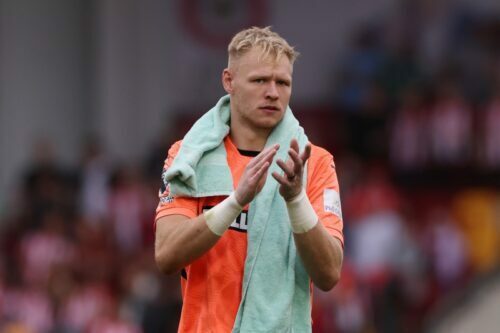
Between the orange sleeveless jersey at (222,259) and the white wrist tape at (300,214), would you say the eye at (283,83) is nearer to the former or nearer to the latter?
the orange sleeveless jersey at (222,259)

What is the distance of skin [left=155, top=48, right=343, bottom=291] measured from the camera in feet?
16.0

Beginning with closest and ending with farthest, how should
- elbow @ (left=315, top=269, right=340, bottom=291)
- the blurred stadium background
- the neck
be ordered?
elbow @ (left=315, top=269, right=340, bottom=291)
the neck
the blurred stadium background

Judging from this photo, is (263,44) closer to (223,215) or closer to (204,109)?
(223,215)

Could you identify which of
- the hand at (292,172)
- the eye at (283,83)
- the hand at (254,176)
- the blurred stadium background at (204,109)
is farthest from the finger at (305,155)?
the blurred stadium background at (204,109)

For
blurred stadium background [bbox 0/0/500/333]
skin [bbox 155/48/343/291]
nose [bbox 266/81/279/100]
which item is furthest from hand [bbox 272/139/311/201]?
blurred stadium background [bbox 0/0/500/333]

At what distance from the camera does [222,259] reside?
517 centimetres

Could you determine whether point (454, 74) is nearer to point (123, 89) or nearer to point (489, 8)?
point (489, 8)

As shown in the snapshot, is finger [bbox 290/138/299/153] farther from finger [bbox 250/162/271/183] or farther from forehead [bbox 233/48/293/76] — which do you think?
forehead [bbox 233/48/293/76]

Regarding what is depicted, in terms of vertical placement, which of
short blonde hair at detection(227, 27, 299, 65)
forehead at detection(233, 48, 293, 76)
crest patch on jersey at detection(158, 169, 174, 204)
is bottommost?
crest patch on jersey at detection(158, 169, 174, 204)

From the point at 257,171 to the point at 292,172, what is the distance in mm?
117

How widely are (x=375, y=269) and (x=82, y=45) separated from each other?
18.4ft

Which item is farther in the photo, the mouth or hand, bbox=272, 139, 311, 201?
the mouth

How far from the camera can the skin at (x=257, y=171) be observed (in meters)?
4.89

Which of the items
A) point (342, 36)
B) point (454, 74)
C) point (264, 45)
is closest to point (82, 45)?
point (342, 36)
